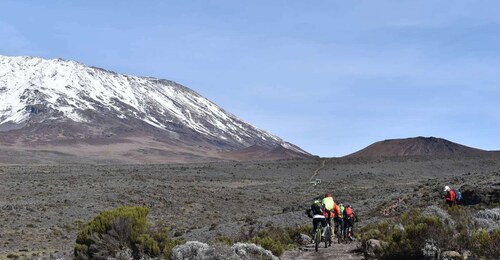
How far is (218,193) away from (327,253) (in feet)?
120

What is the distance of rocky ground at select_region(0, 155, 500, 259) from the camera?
94.3 ft

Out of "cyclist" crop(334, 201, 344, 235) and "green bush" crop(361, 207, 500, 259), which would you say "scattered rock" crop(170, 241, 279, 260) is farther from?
"cyclist" crop(334, 201, 344, 235)

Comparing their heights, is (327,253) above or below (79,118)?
below

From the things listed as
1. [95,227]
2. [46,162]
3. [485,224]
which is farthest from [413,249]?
[46,162]

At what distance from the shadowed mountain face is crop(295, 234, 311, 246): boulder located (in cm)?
9871

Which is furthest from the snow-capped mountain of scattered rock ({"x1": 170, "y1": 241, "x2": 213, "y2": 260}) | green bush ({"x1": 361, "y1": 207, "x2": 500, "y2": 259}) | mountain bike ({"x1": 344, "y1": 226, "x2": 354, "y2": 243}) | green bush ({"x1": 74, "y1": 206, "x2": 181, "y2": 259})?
green bush ({"x1": 361, "y1": 207, "x2": 500, "y2": 259})

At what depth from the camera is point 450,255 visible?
1010cm

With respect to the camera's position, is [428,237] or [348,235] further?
[348,235]

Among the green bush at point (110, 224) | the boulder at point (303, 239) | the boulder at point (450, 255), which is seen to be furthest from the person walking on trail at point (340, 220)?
the boulder at point (450, 255)

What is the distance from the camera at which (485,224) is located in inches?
477

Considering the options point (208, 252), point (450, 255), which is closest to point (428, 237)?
point (450, 255)

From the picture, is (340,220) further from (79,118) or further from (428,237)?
(79,118)

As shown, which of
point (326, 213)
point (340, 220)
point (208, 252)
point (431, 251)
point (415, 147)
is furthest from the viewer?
point (415, 147)

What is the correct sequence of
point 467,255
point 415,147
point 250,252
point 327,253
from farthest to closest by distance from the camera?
point 415,147, point 327,253, point 250,252, point 467,255
